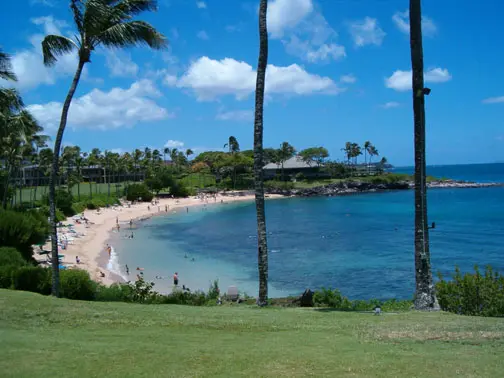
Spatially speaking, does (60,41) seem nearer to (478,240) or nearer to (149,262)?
(149,262)

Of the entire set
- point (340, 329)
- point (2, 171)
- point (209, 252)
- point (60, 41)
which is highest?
point (60, 41)

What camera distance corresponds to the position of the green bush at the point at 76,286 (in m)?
17.4

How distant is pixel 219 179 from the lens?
129 m

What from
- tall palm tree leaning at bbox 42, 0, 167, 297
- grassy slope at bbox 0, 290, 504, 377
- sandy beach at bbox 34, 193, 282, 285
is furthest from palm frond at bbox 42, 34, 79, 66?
sandy beach at bbox 34, 193, 282, 285

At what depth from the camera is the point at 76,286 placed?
17.6 meters

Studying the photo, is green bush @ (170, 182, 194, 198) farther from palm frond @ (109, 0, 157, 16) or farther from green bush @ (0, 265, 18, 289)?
palm frond @ (109, 0, 157, 16)

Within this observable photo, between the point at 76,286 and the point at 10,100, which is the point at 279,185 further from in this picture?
the point at 10,100

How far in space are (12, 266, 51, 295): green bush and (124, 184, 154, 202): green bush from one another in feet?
249

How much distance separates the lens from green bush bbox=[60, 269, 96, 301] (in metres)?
17.4

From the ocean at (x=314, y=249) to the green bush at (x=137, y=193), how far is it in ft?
59.3

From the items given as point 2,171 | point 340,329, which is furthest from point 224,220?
point 340,329

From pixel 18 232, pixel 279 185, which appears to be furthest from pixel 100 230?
pixel 279 185

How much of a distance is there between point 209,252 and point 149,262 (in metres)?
6.92

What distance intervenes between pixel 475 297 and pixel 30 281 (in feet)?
52.5
